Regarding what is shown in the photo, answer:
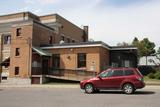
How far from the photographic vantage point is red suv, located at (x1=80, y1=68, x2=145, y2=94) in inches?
798

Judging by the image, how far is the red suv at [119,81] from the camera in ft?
66.5

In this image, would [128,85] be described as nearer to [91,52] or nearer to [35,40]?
[91,52]

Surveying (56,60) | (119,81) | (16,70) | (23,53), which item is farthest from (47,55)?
(119,81)

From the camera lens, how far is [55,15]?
4972 centimetres

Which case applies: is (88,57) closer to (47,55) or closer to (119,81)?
(47,55)

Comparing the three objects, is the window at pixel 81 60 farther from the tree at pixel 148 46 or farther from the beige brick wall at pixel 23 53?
the tree at pixel 148 46

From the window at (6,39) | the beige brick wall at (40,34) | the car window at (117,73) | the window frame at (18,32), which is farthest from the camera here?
the window at (6,39)

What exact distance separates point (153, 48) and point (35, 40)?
2368 inches

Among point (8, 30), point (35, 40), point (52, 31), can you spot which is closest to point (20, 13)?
point (8, 30)

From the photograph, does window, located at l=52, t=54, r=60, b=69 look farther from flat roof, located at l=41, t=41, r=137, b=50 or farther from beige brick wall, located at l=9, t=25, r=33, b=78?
beige brick wall, located at l=9, t=25, r=33, b=78

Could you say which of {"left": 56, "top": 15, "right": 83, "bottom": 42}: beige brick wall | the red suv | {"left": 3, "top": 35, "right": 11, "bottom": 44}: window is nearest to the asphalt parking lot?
the red suv

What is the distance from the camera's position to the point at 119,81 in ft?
68.0

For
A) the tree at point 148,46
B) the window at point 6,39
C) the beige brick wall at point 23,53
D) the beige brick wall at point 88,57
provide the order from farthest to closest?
the tree at point 148,46 → the window at point 6,39 → the beige brick wall at point 23,53 → the beige brick wall at point 88,57

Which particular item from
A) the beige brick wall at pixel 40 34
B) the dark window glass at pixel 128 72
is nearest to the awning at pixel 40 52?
the beige brick wall at pixel 40 34
